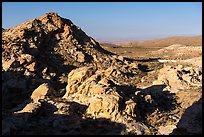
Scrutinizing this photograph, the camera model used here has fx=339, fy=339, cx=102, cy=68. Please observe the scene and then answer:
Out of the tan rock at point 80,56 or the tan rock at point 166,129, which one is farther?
the tan rock at point 80,56

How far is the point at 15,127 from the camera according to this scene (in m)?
12.5

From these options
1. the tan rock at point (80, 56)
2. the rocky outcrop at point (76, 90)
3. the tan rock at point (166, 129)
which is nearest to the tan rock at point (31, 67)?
the rocky outcrop at point (76, 90)

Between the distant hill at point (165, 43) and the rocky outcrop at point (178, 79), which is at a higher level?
the distant hill at point (165, 43)

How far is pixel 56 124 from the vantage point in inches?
524

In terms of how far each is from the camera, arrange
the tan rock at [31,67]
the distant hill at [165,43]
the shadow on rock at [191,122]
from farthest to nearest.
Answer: the distant hill at [165,43] → the tan rock at [31,67] → the shadow on rock at [191,122]

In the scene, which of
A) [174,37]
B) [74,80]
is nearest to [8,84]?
[74,80]

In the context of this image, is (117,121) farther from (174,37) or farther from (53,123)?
(174,37)

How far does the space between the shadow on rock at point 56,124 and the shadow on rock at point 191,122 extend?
2.40m

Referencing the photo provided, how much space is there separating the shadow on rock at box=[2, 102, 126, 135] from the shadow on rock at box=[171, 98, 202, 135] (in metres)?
2.40

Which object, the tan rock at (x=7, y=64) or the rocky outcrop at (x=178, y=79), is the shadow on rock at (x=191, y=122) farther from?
the tan rock at (x=7, y=64)

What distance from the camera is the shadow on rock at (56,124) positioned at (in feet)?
41.5

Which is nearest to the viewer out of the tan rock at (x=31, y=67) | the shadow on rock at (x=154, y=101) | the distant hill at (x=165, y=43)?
the shadow on rock at (x=154, y=101)

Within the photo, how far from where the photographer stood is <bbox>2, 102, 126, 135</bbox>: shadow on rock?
499 inches

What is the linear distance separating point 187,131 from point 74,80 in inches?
248
